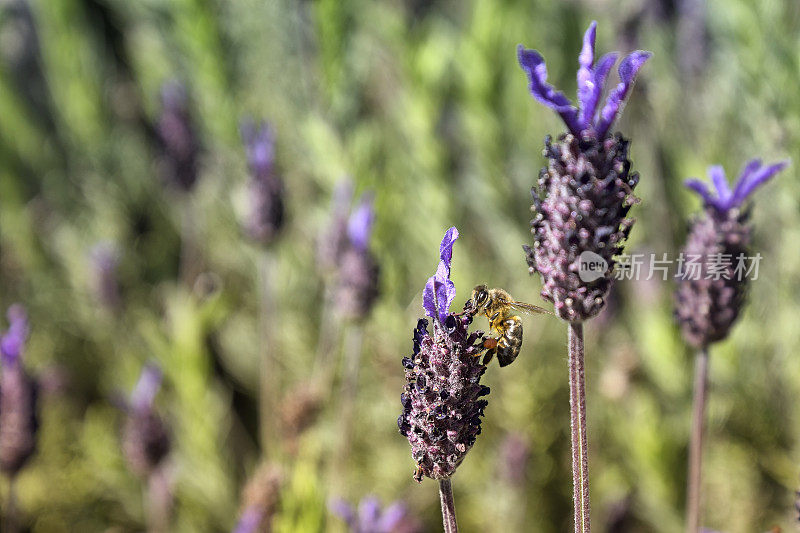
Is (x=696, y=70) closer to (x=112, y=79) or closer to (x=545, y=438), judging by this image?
(x=545, y=438)

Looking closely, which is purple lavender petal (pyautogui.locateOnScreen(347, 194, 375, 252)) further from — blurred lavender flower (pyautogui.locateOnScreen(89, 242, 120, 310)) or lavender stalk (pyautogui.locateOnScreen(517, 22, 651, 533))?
blurred lavender flower (pyautogui.locateOnScreen(89, 242, 120, 310))

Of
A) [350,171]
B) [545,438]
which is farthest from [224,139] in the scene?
[545,438]

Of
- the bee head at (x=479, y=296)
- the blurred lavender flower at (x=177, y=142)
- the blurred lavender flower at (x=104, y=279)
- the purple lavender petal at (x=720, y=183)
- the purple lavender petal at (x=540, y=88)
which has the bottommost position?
the bee head at (x=479, y=296)

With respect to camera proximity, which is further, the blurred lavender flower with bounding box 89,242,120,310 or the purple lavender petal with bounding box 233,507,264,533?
the blurred lavender flower with bounding box 89,242,120,310

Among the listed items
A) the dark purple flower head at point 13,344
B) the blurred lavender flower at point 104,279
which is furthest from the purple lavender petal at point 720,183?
the blurred lavender flower at point 104,279

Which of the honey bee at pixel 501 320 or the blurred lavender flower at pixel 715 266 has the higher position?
the blurred lavender flower at pixel 715 266

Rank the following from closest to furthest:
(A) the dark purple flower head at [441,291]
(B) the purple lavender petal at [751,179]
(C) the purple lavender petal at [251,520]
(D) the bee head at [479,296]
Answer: (A) the dark purple flower head at [441,291]
(D) the bee head at [479,296]
(B) the purple lavender petal at [751,179]
(C) the purple lavender petal at [251,520]

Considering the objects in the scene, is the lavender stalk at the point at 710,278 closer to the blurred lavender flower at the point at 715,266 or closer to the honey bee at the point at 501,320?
the blurred lavender flower at the point at 715,266

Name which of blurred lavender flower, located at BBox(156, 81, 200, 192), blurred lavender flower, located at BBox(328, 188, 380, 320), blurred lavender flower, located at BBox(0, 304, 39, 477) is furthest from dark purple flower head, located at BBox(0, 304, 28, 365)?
blurred lavender flower, located at BBox(156, 81, 200, 192)
